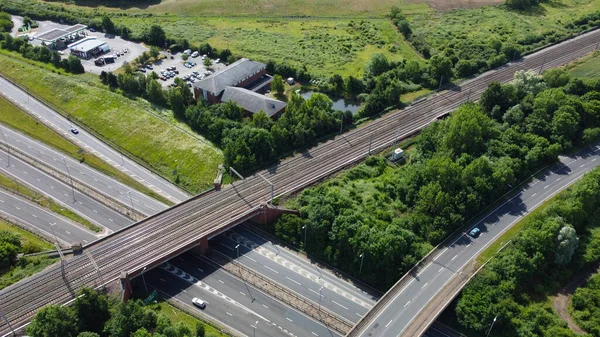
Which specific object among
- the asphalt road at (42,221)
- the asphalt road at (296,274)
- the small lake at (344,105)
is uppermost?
the small lake at (344,105)

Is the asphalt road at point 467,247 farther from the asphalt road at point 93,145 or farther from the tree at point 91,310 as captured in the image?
the asphalt road at point 93,145

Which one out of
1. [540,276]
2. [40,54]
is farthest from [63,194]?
[540,276]

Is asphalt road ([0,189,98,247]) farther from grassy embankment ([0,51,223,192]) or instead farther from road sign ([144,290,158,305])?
grassy embankment ([0,51,223,192])

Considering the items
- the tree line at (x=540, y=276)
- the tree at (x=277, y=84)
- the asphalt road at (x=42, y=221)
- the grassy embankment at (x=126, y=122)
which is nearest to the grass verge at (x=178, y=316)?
the asphalt road at (x=42, y=221)

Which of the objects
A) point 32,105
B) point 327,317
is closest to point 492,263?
point 327,317

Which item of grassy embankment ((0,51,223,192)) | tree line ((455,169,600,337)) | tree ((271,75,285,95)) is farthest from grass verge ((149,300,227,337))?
tree ((271,75,285,95))

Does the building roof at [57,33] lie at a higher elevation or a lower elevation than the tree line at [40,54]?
higher

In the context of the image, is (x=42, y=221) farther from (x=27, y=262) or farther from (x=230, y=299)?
(x=230, y=299)
